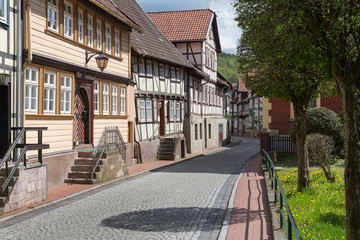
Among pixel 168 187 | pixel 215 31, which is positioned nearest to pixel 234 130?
pixel 215 31

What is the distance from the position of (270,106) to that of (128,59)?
12680mm

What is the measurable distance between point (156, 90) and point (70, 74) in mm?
11586

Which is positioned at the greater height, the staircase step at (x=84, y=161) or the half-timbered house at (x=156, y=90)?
the half-timbered house at (x=156, y=90)

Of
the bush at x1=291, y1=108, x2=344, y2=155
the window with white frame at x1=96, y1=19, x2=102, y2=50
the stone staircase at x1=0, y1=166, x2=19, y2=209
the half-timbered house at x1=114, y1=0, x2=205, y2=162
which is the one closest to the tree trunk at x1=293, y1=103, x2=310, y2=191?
the stone staircase at x1=0, y1=166, x2=19, y2=209

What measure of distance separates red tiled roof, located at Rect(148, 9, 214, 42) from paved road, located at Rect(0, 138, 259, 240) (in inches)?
889

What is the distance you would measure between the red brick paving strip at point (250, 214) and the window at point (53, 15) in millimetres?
8145

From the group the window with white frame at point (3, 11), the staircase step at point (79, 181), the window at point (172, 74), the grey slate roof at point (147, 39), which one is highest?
the grey slate roof at point (147, 39)

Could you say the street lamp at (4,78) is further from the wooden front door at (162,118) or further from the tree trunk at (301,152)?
the wooden front door at (162,118)

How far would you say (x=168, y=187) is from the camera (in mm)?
14367

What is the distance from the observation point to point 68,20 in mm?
15703

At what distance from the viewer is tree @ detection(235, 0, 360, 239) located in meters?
6.07

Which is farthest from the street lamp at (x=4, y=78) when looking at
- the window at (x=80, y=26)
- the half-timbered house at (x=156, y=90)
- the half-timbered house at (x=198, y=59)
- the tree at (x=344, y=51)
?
the half-timbered house at (x=198, y=59)

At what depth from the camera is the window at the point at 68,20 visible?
15477 mm

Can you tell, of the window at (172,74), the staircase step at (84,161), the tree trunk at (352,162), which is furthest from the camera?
the window at (172,74)
